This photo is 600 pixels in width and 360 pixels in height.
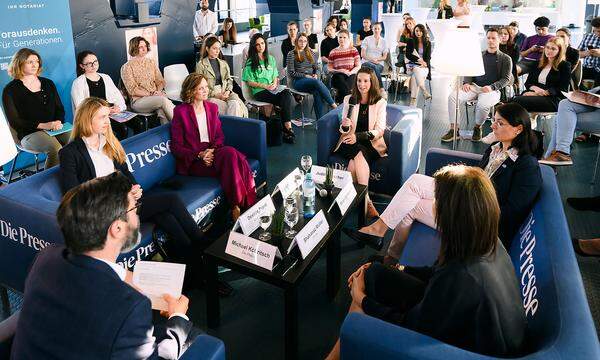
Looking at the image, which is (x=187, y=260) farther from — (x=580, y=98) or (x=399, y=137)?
(x=580, y=98)

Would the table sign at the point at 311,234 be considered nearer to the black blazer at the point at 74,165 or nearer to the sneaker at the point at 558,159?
the black blazer at the point at 74,165

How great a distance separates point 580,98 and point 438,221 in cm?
391

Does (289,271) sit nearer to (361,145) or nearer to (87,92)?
(361,145)

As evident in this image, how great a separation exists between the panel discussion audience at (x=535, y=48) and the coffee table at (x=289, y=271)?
16.4ft

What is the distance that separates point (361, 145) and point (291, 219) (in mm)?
1748

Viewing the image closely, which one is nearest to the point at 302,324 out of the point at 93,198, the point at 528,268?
the point at 528,268

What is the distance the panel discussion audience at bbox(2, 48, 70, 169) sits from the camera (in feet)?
14.1

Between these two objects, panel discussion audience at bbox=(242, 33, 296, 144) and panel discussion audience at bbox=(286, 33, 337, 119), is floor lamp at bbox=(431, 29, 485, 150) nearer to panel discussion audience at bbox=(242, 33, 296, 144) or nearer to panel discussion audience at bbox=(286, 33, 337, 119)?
panel discussion audience at bbox=(242, 33, 296, 144)

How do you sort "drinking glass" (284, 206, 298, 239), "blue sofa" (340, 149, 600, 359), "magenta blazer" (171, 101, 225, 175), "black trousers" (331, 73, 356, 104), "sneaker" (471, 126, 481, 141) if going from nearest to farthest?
"blue sofa" (340, 149, 600, 359)
"drinking glass" (284, 206, 298, 239)
"magenta blazer" (171, 101, 225, 175)
"sneaker" (471, 126, 481, 141)
"black trousers" (331, 73, 356, 104)

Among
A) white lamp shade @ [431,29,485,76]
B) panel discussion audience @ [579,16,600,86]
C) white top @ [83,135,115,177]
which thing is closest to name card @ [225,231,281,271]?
white top @ [83,135,115,177]

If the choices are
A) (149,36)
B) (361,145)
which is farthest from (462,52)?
(149,36)

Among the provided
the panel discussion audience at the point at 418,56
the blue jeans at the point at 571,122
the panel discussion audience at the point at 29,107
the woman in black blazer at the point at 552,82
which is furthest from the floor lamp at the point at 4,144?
the panel discussion audience at the point at 418,56

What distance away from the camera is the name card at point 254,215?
9.08 ft

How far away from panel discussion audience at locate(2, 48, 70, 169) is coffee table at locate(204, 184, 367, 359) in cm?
236
